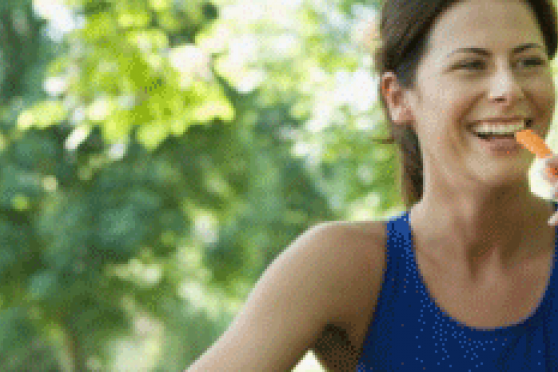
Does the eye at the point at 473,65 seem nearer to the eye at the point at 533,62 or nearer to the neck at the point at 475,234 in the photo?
the eye at the point at 533,62

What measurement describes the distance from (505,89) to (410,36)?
0.27 meters

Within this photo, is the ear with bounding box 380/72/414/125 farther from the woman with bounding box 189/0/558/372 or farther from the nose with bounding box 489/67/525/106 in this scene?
the nose with bounding box 489/67/525/106

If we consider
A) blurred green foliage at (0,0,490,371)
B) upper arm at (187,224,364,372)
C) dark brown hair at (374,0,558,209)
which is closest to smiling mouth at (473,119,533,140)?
dark brown hair at (374,0,558,209)

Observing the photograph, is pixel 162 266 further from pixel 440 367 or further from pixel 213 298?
pixel 440 367

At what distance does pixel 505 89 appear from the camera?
1.64 metres

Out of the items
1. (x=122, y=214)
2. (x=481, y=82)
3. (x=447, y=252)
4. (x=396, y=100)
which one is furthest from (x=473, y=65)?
(x=122, y=214)

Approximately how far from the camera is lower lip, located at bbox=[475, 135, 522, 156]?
1669 millimetres

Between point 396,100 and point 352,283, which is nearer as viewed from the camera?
point 352,283

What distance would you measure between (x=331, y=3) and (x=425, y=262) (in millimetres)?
5736

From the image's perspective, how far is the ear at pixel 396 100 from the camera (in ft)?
6.30

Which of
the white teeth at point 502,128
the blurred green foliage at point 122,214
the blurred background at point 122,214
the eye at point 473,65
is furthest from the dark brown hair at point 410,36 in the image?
the blurred background at point 122,214

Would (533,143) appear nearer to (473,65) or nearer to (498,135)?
(498,135)

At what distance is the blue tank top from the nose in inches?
15.1

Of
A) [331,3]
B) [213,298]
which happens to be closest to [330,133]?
[331,3]
